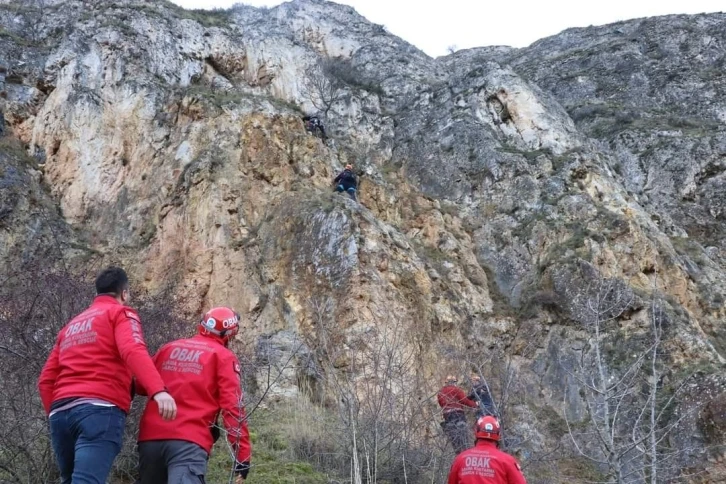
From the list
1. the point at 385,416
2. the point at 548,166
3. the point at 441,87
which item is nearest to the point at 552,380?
the point at 548,166

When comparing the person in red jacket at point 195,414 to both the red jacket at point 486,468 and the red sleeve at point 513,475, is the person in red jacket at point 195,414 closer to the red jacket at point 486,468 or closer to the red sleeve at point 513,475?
the red jacket at point 486,468

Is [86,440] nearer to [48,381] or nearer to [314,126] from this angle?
[48,381]

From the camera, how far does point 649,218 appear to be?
18.4m

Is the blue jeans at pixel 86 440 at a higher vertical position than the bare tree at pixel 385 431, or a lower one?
higher

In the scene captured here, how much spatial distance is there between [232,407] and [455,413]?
4154 millimetres

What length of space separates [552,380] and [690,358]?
8.95ft

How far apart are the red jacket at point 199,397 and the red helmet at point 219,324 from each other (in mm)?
116

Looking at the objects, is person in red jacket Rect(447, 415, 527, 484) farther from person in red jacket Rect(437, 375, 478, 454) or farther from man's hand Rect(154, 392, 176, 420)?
man's hand Rect(154, 392, 176, 420)

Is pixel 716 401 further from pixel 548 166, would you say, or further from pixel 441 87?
pixel 441 87

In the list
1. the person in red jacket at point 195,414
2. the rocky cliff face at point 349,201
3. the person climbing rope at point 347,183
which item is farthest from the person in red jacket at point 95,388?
the person climbing rope at point 347,183

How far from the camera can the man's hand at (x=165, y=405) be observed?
3.57m

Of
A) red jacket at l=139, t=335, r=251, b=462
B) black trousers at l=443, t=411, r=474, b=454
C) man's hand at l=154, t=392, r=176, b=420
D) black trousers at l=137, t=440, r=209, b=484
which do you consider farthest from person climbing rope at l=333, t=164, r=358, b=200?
man's hand at l=154, t=392, r=176, b=420

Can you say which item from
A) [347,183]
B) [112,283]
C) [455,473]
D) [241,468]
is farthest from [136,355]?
[347,183]

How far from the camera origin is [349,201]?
46.2 feet
